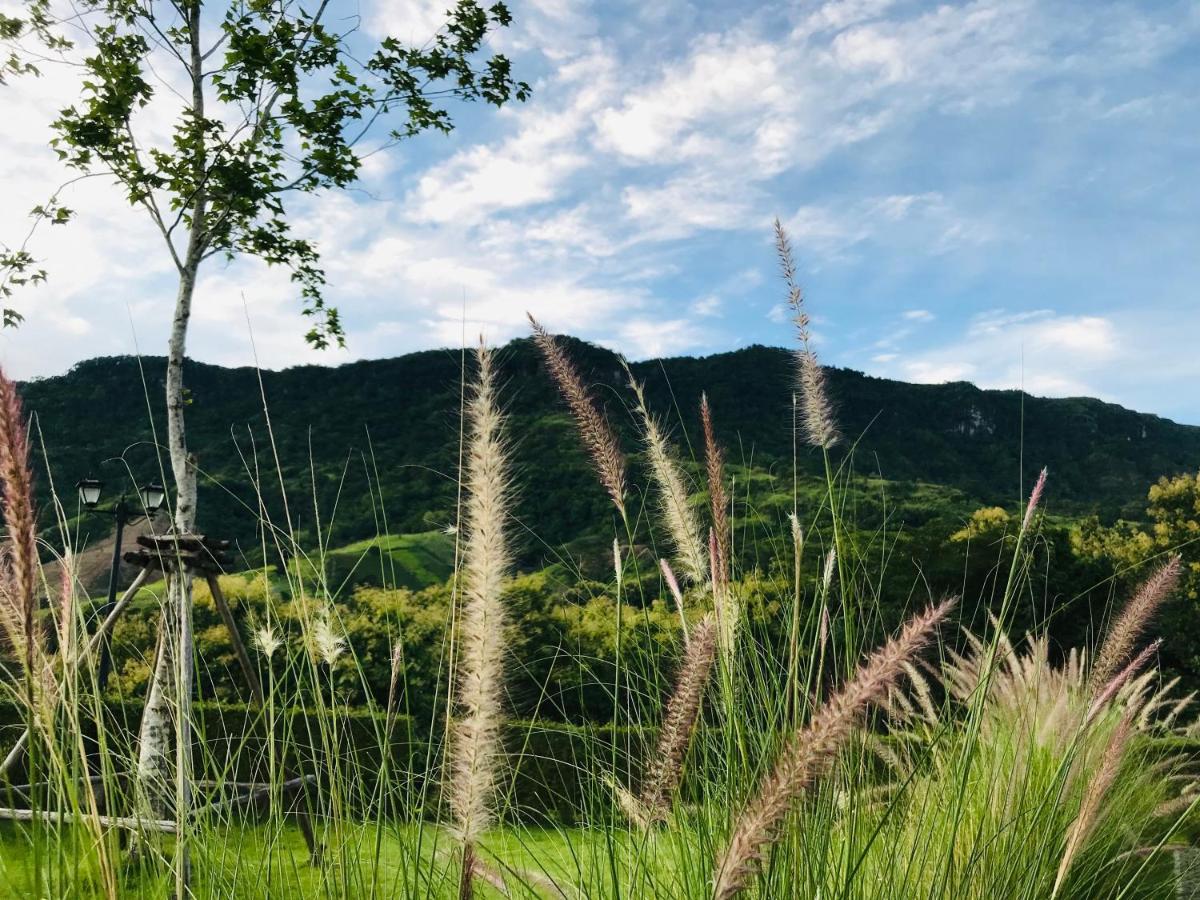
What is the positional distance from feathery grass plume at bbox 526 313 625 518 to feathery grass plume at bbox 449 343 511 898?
776 mm

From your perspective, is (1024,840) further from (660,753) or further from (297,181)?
(297,181)

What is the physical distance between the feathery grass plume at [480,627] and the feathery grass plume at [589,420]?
78cm

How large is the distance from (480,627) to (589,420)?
0.99m

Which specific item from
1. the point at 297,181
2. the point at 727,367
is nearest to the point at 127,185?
the point at 297,181

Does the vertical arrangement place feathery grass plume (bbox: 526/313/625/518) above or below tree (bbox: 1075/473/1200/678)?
above

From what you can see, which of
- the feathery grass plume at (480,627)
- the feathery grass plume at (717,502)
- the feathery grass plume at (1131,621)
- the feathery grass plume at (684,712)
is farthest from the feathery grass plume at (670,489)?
the feathery grass plume at (1131,621)

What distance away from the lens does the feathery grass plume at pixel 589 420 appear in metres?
2.19

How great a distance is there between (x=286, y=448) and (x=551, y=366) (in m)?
32.4

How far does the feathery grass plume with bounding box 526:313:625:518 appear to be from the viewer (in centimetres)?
219

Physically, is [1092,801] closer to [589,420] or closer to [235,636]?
[589,420]

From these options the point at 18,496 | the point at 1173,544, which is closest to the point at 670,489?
the point at 18,496

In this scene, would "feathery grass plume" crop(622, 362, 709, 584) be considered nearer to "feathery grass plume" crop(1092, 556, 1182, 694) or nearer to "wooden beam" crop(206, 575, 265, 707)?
"feathery grass plume" crop(1092, 556, 1182, 694)

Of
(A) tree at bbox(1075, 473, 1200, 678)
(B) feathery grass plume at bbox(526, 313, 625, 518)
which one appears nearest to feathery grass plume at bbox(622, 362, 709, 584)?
(B) feathery grass plume at bbox(526, 313, 625, 518)

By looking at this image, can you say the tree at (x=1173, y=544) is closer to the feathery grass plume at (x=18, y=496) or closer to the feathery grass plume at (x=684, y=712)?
the feathery grass plume at (x=684, y=712)
